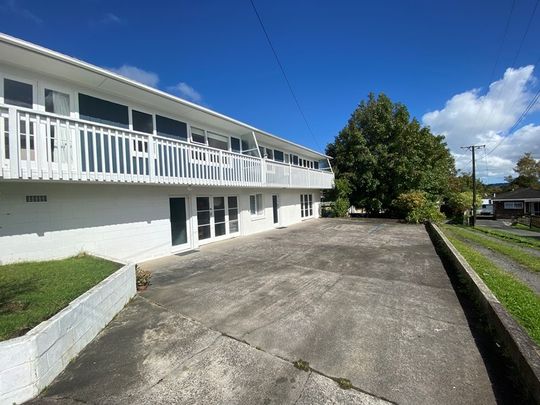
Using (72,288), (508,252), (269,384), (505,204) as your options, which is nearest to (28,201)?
(72,288)

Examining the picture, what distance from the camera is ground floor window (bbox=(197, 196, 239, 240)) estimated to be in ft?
34.4

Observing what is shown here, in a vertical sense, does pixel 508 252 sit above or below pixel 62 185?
below

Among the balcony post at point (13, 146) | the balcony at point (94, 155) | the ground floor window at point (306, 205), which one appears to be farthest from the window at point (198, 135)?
the ground floor window at point (306, 205)

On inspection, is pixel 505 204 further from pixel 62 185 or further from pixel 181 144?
pixel 62 185

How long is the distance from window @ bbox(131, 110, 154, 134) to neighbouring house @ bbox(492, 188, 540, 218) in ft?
170

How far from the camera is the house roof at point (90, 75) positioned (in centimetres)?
545

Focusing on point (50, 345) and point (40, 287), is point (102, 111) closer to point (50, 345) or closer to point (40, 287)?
point (40, 287)

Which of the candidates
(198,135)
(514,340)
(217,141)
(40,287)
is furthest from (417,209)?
(40,287)

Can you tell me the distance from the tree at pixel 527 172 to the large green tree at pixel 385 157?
56.1 metres

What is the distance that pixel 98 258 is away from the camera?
6.16 metres

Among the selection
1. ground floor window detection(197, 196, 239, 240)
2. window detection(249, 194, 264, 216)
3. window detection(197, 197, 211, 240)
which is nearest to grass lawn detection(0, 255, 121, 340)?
window detection(197, 197, 211, 240)

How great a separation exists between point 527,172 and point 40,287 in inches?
3250

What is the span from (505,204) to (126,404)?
185 ft

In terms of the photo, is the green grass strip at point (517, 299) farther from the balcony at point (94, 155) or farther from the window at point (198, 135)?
the window at point (198, 135)
